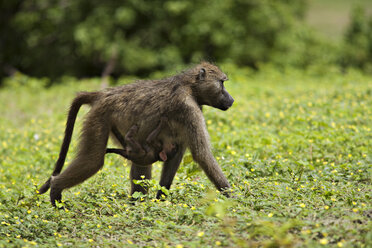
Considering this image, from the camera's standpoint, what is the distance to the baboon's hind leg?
4523mm

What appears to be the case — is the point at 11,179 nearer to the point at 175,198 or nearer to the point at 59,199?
the point at 59,199

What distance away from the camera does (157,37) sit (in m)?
14.3

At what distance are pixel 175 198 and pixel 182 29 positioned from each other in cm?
1009

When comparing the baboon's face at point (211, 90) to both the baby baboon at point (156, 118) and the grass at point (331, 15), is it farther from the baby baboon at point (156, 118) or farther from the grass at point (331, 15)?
the grass at point (331, 15)

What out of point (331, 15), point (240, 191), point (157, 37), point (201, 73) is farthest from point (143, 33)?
point (331, 15)

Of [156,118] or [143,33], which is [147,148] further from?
[143,33]

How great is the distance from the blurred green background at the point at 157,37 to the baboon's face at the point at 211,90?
9024 millimetres

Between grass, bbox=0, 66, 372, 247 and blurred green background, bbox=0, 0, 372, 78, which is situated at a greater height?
blurred green background, bbox=0, 0, 372, 78

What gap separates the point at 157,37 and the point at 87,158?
1026 cm

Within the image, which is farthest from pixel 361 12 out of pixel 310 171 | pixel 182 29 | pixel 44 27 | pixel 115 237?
pixel 115 237

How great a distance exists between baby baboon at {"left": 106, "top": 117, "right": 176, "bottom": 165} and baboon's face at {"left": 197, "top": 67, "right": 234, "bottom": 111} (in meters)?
0.49

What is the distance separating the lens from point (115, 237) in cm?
378

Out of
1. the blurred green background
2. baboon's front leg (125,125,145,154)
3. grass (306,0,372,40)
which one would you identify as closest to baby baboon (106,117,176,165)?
baboon's front leg (125,125,145,154)

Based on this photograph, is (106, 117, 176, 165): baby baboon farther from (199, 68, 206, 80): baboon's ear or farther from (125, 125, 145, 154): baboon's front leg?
(199, 68, 206, 80): baboon's ear
